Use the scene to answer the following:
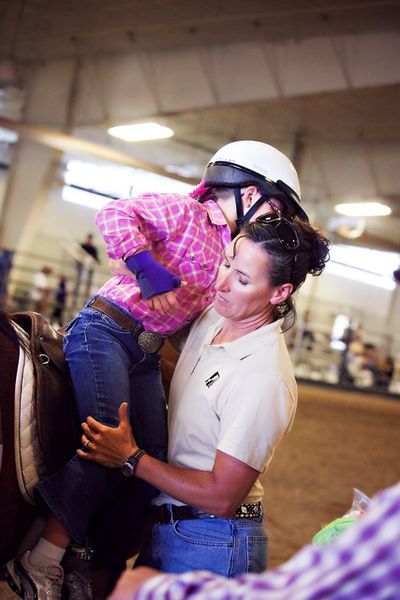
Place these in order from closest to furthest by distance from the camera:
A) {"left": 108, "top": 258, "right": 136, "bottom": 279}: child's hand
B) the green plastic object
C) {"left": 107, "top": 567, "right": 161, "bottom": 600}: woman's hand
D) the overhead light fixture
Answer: {"left": 107, "top": 567, "right": 161, "bottom": 600}: woman's hand < the green plastic object < {"left": 108, "top": 258, "right": 136, "bottom": 279}: child's hand < the overhead light fixture

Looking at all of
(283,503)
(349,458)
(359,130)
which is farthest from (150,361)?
(359,130)

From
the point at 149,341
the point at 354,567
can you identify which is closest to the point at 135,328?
the point at 149,341

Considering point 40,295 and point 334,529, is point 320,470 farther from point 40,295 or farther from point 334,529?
point 40,295

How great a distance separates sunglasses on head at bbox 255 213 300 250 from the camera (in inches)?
77.5

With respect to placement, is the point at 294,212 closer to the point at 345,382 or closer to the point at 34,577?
the point at 34,577

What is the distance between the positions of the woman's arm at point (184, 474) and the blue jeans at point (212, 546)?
3.9 inches

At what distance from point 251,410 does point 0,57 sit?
15.3 metres

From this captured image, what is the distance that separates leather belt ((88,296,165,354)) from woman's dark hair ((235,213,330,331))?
331 millimetres

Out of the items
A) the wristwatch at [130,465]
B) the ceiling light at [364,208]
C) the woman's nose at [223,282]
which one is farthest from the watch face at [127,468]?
the ceiling light at [364,208]

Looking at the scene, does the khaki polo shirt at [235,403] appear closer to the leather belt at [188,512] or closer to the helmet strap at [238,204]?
the leather belt at [188,512]

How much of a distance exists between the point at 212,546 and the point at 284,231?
2.53ft

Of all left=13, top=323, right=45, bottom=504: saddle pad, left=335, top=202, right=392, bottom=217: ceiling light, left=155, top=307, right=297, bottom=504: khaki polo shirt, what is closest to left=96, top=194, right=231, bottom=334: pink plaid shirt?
left=155, top=307, right=297, bottom=504: khaki polo shirt

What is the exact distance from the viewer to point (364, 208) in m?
17.2

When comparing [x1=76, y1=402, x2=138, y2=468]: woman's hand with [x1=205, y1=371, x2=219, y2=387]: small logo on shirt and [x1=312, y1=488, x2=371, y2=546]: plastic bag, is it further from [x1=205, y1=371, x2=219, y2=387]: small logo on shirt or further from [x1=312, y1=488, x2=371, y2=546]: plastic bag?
[x1=312, y1=488, x2=371, y2=546]: plastic bag
